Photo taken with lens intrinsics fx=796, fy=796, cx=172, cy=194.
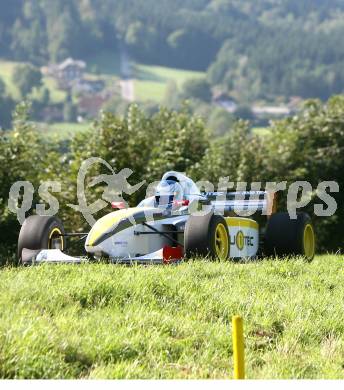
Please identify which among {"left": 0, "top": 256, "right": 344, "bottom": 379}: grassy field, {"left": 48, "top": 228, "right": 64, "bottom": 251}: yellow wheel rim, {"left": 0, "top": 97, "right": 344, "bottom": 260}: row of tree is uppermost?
{"left": 0, "top": 97, "right": 344, "bottom": 260}: row of tree

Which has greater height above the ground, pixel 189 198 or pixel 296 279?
pixel 189 198

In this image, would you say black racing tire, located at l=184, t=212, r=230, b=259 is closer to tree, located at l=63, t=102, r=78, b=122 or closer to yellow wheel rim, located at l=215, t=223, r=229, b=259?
yellow wheel rim, located at l=215, t=223, r=229, b=259

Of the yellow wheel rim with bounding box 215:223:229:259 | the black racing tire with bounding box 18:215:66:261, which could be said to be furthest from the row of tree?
the yellow wheel rim with bounding box 215:223:229:259

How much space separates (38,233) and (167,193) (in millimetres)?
2501

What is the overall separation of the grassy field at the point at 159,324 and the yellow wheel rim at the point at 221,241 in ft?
8.32

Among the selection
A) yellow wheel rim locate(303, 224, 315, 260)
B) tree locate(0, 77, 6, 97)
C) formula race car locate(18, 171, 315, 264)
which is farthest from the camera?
tree locate(0, 77, 6, 97)

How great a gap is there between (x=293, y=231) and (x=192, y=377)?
8.31 metres

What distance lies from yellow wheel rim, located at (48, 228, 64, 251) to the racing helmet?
1.90m

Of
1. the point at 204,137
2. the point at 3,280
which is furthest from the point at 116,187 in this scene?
the point at 3,280

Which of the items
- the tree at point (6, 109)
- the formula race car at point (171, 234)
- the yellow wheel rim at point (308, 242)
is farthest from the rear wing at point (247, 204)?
the tree at point (6, 109)

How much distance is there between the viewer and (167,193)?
1484cm

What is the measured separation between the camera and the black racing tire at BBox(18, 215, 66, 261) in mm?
14078
